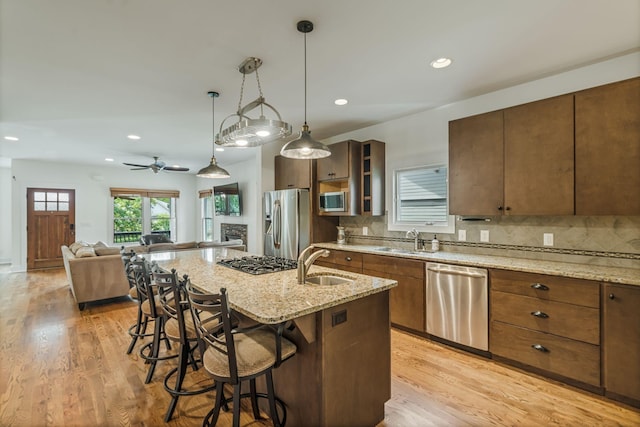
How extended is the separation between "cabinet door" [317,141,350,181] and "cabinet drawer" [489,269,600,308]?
7.21 ft

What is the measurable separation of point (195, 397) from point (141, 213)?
756 centimetres

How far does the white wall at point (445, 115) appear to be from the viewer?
2.51m

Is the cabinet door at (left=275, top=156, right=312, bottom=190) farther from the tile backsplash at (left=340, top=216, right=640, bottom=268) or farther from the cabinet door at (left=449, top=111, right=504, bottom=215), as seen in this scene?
the cabinet door at (left=449, top=111, right=504, bottom=215)

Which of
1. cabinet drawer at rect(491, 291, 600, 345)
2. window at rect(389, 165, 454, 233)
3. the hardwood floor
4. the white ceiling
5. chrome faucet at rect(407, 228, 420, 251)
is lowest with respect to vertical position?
the hardwood floor

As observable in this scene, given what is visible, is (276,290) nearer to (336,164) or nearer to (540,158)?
(540,158)

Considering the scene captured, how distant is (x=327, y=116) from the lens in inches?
153

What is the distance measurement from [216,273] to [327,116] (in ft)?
8.15

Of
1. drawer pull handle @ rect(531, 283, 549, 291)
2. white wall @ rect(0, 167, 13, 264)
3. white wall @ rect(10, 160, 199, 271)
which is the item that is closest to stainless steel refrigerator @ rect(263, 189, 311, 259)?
drawer pull handle @ rect(531, 283, 549, 291)

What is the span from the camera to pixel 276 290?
181 cm

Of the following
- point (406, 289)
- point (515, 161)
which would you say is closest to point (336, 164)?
point (406, 289)

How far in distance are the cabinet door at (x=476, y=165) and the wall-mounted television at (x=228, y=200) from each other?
Answer: 529cm

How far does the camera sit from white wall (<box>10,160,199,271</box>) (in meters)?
6.74

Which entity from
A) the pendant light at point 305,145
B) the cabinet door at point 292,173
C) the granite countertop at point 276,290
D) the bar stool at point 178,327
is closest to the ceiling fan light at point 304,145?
the pendant light at point 305,145

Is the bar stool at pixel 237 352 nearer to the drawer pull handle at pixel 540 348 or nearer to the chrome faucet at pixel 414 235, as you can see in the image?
the drawer pull handle at pixel 540 348
